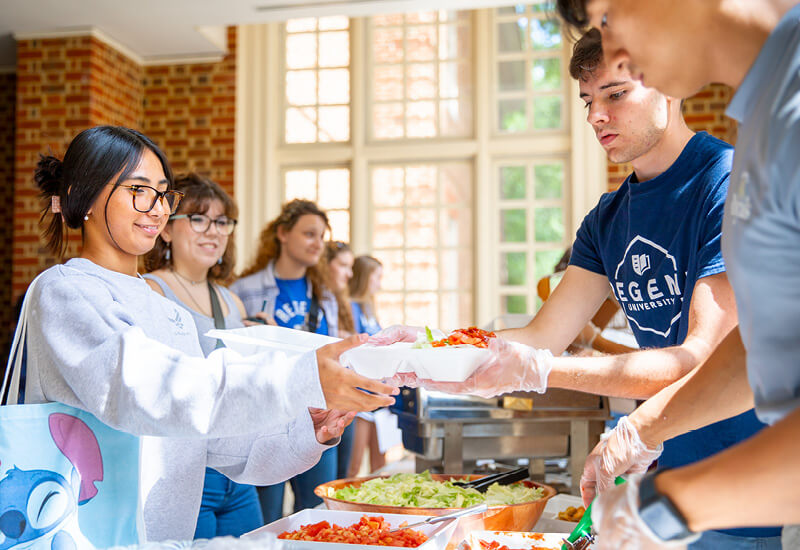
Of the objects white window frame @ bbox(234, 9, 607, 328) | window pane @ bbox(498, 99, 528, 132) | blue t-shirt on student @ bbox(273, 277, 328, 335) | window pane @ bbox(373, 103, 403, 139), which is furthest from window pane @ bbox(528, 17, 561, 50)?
blue t-shirt on student @ bbox(273, 277, 328, 335)

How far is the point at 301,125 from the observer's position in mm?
6387

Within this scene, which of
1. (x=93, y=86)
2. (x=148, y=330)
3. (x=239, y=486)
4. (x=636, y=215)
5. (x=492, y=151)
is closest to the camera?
(x=148, y=330)

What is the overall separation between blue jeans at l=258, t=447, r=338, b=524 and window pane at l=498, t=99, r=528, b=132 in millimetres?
3502

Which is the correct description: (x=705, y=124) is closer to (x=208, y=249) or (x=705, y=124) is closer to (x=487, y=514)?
(x=208, y=249)

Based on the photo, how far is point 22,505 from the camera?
1248mm

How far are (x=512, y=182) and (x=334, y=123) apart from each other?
160 centimetres

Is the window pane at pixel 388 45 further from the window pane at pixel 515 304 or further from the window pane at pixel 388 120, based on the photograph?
the window pane at pixel 515 304

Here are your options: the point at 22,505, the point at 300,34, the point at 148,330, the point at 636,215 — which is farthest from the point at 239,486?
the point at 300,34

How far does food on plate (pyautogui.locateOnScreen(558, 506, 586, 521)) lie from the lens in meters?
1.86

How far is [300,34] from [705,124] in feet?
11.1

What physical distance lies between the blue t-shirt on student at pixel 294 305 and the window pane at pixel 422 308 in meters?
2.16

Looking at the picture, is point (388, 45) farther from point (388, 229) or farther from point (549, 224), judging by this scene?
point (549, 224)

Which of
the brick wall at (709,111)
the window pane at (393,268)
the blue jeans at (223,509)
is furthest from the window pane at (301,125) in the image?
the blue jeans at (223,509)

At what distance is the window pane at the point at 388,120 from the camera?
6.25 m
